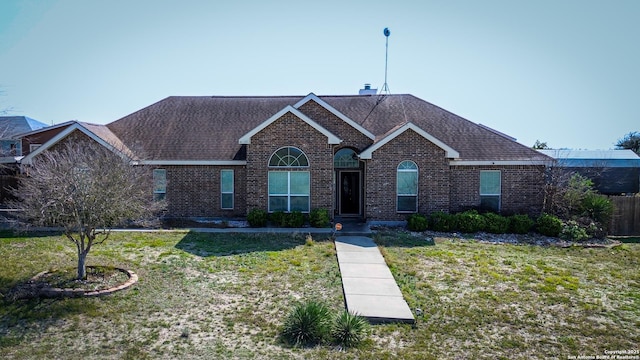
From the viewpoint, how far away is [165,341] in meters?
7.11

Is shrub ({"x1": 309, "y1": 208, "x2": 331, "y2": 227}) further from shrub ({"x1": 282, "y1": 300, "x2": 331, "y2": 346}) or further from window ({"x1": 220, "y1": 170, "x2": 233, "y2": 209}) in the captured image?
shrub ({"x1": 282, "y1": 300, "x2": 331, "y2": 346})

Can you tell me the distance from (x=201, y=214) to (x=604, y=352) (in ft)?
52.7

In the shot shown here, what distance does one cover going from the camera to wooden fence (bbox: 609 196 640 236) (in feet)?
55.7

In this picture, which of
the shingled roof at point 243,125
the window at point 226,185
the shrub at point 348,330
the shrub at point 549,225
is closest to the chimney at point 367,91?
the shingled roof at point 243,125

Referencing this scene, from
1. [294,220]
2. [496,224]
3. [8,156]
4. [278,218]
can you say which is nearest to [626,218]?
[496,224]

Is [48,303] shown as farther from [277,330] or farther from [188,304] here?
[277,330]

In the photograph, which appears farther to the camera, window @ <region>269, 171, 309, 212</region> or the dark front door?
the dark front door

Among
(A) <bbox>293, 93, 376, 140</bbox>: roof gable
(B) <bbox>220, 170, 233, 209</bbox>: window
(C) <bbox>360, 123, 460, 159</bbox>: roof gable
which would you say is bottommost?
(B) <bbox>220, 170, 233, 209</bbox>: window

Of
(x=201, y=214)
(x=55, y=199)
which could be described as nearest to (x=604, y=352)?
(x=55, y=199)

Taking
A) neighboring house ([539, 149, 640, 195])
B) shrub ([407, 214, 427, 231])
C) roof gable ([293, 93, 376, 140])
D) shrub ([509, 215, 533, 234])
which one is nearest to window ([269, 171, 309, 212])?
roof gable ([293, 93, 376, 140])

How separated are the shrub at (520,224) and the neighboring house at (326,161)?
1.62 meters

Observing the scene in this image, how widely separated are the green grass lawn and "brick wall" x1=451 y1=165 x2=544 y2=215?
442 cm

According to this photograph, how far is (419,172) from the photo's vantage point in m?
17.6

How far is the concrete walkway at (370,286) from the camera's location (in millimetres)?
8359
